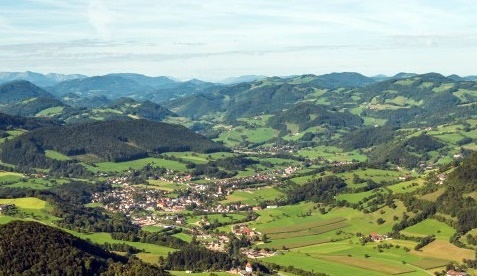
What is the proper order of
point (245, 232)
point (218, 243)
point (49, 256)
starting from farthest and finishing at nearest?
point (245, 232), point (218, 243), point (49, 256)

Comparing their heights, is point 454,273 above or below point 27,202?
below

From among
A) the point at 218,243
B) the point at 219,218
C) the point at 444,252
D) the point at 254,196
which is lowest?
the point at 219,218

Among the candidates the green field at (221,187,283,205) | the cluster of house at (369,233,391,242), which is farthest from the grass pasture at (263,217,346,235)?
the green field at (221,187,283,205)

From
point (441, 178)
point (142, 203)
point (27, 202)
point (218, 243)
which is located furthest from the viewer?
point (142, 203)

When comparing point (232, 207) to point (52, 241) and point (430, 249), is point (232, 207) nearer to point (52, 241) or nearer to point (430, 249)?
point (430, 249)

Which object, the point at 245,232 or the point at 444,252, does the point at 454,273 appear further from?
the point at 245,232

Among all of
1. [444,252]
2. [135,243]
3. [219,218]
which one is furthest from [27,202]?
[444,252]

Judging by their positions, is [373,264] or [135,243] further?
[135,243]

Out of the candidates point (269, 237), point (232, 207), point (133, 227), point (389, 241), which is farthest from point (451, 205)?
point (133, 227)

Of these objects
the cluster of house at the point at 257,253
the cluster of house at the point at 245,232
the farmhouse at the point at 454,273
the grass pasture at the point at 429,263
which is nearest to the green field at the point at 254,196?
the cluster of house at the point at 245,232
